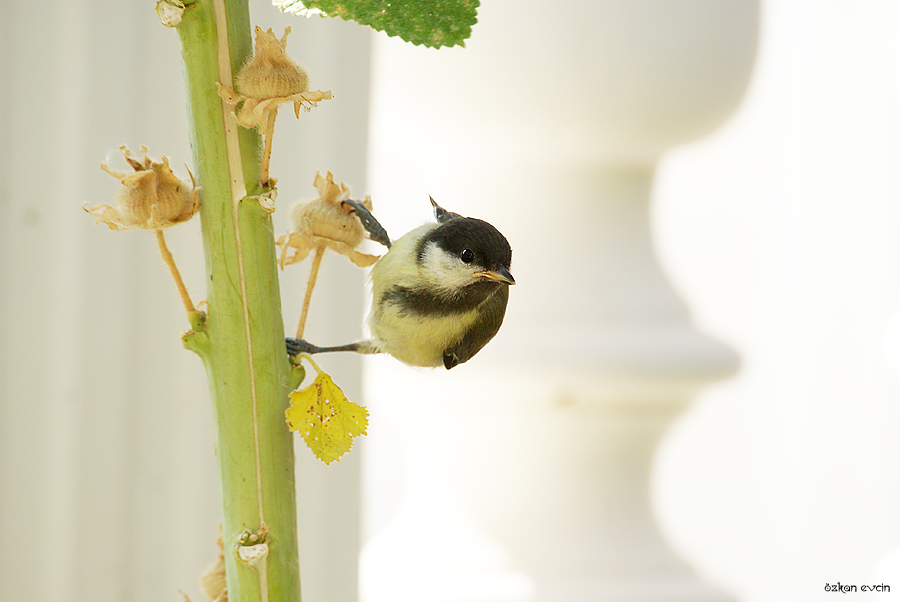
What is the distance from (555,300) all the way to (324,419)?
0.42 meters

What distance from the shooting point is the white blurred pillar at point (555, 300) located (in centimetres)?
65

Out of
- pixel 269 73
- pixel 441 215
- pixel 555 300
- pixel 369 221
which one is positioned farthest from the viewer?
pixel 555 300

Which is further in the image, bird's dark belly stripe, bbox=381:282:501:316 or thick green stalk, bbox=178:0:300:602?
bird's dark belly stripe, bbox=381:282:501:316

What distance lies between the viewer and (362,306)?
2.45 ft

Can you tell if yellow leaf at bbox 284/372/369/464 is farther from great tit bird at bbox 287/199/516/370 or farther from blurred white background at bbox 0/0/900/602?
blurred white background at bbox 0/0/900/602

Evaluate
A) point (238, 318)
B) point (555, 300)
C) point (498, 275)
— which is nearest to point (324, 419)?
point (238, 318)

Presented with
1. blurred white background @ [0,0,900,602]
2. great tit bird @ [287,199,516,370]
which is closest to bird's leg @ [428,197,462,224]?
great tit bird @ [287,199,516,370]

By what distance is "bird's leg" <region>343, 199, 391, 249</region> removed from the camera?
352 millimetres

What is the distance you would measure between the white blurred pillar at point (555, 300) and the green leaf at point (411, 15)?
0.37 m

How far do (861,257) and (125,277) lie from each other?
0.79 meters

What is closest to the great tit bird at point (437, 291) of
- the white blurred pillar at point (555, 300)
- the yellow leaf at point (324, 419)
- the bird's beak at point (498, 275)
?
the bird's beak at point (498, 275)

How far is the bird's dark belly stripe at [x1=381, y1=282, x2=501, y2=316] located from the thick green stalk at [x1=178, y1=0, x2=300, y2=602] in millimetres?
139

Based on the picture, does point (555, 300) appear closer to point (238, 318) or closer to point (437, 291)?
point (437, 291)

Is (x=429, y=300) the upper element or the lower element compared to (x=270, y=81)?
lower
